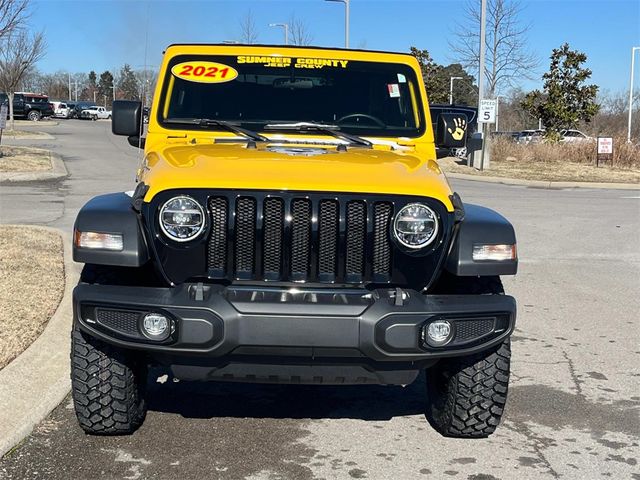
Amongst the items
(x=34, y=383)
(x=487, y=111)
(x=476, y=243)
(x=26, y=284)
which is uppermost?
(x=487, y=111)

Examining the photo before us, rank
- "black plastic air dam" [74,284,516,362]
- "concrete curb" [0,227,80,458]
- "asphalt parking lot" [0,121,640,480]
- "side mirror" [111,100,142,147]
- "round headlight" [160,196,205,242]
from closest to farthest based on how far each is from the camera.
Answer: "black plastic air dam" [74,284,516,362], "round headlight" [160,196,205,242], "asphalt parking lot" [0,121,640,480], "concrete curb" [0,227,80,458], "side mirror" [111,100,142,147]

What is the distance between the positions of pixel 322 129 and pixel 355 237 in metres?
1.40

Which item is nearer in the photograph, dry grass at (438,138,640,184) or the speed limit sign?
the speed limit sign

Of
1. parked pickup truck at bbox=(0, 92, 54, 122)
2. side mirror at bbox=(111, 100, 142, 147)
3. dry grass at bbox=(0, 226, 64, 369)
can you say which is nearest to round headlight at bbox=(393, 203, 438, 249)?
side mirror at bbox=(111, 100, 142, 147)

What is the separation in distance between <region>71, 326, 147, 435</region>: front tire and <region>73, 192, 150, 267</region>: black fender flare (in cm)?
41

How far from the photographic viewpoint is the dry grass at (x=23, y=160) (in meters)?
18.5

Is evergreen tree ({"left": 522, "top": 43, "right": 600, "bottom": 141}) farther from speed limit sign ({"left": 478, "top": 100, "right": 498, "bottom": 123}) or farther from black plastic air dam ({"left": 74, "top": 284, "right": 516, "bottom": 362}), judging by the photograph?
black plastic air dam ({"left": 74, "top": 284, "right": 516, "bottom": 362})

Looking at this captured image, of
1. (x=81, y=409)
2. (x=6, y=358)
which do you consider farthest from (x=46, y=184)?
(x=81, y=409)

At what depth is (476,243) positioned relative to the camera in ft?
11.9

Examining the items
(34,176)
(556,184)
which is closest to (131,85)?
(34,176)

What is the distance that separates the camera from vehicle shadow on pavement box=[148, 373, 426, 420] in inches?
174

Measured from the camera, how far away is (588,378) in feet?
16.9

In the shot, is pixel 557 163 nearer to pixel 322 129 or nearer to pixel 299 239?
pixel 322 129

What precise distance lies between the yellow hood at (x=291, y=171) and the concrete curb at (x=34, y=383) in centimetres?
137
